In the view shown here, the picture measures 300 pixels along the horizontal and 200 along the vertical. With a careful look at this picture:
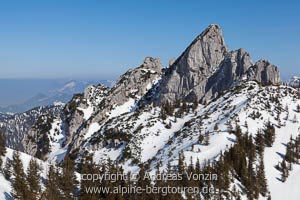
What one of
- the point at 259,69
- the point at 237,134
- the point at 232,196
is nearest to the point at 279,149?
the point at 237,134

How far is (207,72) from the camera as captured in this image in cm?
19412

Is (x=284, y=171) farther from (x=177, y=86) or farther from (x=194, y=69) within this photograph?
(x=194, y=69)

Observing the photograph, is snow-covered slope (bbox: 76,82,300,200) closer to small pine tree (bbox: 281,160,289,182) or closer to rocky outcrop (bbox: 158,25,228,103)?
small pine tree (bbox: 281,160,289,182)

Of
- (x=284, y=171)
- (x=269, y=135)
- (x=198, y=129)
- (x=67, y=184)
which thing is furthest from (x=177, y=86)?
(x=67, y=184)

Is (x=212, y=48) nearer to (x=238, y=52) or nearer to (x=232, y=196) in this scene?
(x=238, y=52)

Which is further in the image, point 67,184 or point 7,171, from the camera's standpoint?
point 67,184

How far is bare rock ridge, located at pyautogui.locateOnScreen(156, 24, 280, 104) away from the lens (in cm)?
17188

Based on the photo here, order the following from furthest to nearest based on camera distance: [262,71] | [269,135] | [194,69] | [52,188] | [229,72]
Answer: [194,69], [229,72], [262,71], [269,135], [52,188]

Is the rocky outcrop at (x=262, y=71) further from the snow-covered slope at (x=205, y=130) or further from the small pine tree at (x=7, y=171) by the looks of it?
the small pine tree at (x=7, y=171)

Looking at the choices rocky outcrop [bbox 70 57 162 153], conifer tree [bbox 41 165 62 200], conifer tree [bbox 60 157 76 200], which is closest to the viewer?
conifer tree [bbox 41 165 62 200]

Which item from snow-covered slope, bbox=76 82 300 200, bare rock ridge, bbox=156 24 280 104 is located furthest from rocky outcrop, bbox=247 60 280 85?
snow-covered slope, bbox=76 82 300 200

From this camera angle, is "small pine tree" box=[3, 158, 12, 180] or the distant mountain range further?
the distant mountain range

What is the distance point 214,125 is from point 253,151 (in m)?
20.5

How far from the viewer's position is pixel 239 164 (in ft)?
215
